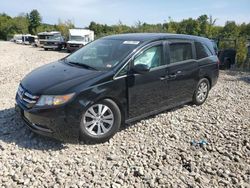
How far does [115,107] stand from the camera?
4.26 metres

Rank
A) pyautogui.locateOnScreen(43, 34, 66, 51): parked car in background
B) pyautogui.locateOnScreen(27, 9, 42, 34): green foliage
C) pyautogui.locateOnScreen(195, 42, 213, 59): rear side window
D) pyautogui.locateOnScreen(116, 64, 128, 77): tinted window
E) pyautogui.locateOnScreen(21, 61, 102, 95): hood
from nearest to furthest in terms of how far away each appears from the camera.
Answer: pyautogui.locateOnScreen(21, 61, 102, 95): hood → pyautogui.locateOnScreen(116, 64, 128, 77): tinted window → pyautogui.locateOnScreen(195, 42, 213, 59): rear side window → pyautogui.locateOnScreen(43, 34, 66, 51): parked car in background → pyautogui.locateOnScreen(27, 9, 42, 34): green foliage

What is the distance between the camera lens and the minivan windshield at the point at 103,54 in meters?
4.53

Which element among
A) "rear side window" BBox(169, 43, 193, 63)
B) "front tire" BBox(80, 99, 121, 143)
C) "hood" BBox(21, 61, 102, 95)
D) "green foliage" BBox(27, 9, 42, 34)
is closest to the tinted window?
"hood" BBox(21, 61, 102, 95)

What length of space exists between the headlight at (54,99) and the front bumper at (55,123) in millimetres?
92

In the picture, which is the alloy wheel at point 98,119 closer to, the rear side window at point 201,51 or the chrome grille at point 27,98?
the chrome grille at point 27,98

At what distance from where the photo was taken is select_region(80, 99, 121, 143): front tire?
13.3 ft

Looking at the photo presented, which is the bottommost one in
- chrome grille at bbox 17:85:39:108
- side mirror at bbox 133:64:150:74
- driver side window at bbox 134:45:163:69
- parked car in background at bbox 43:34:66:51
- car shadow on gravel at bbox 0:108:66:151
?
car shadow on gravel at bbox 0:108:66:151

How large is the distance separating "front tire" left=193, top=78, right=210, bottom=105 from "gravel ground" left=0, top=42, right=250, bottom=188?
78 centimetres

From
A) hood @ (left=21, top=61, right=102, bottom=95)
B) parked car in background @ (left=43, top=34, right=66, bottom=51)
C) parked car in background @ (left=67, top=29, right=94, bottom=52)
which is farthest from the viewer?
parked car in background @ (left=43, top=34, right=66, bottom=51)

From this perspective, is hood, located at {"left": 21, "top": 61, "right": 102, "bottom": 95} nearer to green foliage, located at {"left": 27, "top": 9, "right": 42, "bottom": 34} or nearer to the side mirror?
the side mirror

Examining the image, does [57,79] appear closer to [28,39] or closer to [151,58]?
[151,58]

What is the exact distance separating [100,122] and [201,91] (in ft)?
10.2

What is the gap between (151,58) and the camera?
192 inches

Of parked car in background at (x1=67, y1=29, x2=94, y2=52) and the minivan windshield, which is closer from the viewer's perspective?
the minivan windshield
